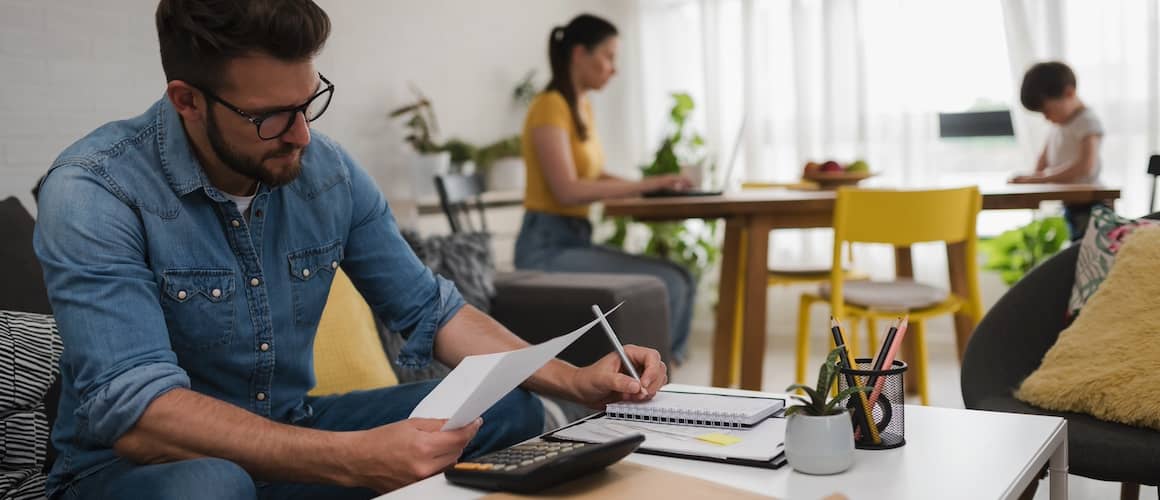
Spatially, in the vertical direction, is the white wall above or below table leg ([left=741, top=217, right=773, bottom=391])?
above

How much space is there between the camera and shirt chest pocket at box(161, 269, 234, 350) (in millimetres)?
1326

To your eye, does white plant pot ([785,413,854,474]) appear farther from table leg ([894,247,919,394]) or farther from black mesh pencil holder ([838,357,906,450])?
table leg ([894,247,919,394])

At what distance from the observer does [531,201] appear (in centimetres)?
345

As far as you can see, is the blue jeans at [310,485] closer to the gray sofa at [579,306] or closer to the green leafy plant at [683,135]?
the gray sofa at [579,306]

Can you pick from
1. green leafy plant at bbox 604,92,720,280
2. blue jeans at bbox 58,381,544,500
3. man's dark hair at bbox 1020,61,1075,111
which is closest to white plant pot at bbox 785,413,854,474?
blue jeans at bbox 58,381,544,500

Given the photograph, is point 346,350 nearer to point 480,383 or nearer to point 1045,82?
point 480,383

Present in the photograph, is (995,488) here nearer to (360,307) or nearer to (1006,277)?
(360,307)

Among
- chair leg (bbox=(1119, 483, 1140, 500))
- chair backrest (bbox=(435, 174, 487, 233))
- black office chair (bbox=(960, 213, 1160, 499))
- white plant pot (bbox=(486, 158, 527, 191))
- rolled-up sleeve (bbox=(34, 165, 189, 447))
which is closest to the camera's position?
rolled-up sleeve (bbox=(34, 165, 189, 447))

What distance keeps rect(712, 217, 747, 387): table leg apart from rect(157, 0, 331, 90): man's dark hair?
7.33 feet

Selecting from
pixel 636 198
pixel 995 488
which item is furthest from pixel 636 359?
pixel 636 198

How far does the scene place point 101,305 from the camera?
46.2 inches

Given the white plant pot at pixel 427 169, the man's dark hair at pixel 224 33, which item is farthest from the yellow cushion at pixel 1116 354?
the white plant pot at pixel 427 169

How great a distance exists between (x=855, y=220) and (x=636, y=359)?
1.56 m

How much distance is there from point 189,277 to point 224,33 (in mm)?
313
